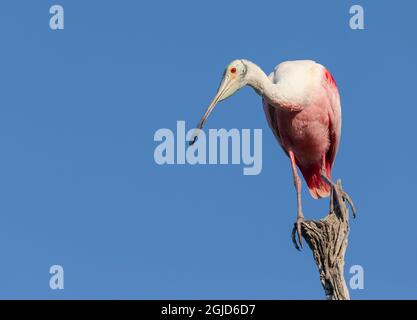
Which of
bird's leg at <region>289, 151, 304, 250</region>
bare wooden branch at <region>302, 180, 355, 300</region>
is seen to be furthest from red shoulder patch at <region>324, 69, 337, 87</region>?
bare wooden branch at <region>302, 180, 355, 300</region>

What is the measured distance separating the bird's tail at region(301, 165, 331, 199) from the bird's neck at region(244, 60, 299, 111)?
1.80 m

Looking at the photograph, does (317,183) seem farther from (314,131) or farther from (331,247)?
(331,247)

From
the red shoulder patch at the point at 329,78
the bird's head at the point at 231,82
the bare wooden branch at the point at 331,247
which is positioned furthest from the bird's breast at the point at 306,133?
the bare wooden branch at the point at 331,247

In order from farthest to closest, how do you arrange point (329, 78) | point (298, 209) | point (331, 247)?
point (329, 78), point (298, 209), point (331, 247)

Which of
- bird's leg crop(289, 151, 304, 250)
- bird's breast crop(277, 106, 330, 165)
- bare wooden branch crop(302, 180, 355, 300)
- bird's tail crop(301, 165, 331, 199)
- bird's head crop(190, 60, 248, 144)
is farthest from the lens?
bird's tail crop(301, 165, 331, 199)

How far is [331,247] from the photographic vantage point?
17.1 meters

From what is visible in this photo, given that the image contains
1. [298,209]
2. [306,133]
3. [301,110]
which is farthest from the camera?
[306,133]

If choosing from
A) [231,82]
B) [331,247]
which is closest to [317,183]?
[231,82]

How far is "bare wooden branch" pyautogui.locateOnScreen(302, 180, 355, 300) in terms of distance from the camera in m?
16.9

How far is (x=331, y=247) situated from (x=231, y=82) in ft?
9.66

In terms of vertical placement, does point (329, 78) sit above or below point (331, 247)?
above

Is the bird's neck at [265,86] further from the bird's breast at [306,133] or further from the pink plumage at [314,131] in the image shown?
the bird's breast at [306,133]

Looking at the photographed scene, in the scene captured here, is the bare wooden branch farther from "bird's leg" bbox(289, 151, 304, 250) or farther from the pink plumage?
the pink plumage
